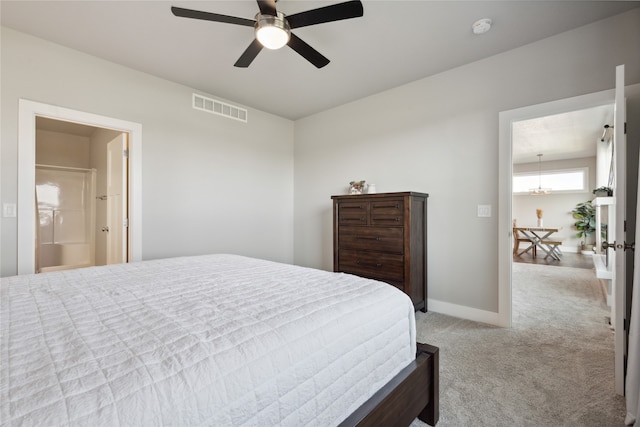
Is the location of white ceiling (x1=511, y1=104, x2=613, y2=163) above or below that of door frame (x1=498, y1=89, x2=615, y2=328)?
above

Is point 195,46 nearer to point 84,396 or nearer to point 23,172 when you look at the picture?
point 23,172

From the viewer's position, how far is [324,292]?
1359 millimetres

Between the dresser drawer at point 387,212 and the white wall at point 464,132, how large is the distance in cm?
51

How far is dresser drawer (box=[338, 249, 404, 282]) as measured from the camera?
9.62 ft

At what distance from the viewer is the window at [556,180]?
300 inches

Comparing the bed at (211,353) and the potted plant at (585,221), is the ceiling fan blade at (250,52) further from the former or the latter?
the potted plant at (585,221)

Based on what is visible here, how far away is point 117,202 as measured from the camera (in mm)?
3191

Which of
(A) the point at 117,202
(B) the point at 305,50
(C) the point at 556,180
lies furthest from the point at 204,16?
(C) the point at 556,180

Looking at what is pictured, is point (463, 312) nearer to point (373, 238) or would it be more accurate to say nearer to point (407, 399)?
point (373, 238)

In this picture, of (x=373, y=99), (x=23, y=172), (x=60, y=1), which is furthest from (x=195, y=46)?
(x=373, y=99)

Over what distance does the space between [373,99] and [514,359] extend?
3.15 m

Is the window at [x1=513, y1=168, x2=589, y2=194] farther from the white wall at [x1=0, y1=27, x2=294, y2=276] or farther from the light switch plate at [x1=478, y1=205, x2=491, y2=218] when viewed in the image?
the white wall at [x1=0, y1=27, x2=294, y2=276]

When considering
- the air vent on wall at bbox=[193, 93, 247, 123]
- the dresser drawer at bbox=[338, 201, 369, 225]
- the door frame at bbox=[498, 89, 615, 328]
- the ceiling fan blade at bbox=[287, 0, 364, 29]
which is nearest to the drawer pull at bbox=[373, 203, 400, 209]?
the dresser drawer at bbox=[338, 201, 369, 225]

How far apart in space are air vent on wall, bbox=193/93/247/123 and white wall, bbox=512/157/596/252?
848cm
